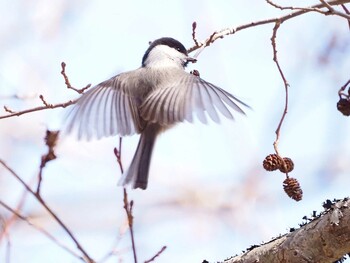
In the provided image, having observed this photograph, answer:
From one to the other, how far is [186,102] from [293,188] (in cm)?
31

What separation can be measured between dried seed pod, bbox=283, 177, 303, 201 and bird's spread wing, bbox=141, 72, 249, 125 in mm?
199

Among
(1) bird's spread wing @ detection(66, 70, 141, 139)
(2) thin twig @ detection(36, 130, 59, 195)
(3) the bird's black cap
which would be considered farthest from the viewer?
(3) the bird's black cap

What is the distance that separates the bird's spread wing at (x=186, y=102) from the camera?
4.91 feet

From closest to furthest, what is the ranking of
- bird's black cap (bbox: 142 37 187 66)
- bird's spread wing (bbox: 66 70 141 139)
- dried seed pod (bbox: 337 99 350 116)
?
dried seed pod (bbox: 337 99 350 116), bird's spread wing (bbox: 66 70 141 139), bird's black cap (bbox: 142 37 187 66)

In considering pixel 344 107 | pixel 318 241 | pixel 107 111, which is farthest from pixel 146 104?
pixel 318 241

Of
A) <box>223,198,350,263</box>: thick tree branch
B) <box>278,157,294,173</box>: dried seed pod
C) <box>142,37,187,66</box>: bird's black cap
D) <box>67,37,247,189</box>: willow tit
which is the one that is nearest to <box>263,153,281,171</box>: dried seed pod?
<box>278,157,294,173</box>: dried seed pod

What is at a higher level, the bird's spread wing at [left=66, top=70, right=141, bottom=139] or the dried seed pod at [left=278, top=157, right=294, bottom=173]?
the bird's spread wing at [left=66, top=70, right=141, bottom=139]

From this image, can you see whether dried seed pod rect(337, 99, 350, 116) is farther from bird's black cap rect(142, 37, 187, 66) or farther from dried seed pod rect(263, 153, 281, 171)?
bird's black cap rect(142, 37, 187, 66)

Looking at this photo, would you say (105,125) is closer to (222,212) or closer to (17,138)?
(222,212)

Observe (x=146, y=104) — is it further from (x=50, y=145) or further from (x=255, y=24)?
(x=50, y=145)

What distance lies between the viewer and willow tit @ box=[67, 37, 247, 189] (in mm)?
1539

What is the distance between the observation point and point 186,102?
156 cm

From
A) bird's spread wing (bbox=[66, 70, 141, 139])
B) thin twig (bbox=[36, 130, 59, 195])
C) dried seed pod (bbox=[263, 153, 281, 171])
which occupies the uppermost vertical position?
bird's spread wing (bbox=[66, 70, 141, 139])

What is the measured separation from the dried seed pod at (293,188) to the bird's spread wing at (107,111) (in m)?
0.40
